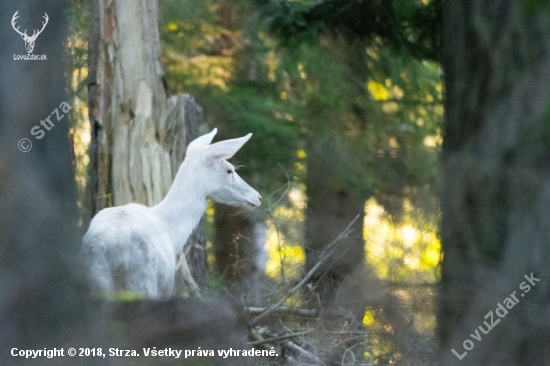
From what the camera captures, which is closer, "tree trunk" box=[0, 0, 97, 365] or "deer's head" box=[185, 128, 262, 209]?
"tree trunk" box=[0, 0, 97, 365]

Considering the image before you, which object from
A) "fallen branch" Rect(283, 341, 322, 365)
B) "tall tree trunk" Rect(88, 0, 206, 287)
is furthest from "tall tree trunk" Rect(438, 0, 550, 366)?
"tall tree trunk" Rect(88, 0, 206, 287)

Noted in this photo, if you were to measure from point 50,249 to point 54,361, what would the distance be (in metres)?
0.36

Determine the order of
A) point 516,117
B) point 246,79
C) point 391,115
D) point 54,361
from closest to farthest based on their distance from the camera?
point 54,361 < point 516,117 < point 391,115 < point 246,79

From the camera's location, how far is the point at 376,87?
10000 millimetres

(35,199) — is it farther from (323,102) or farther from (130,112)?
(323,102)

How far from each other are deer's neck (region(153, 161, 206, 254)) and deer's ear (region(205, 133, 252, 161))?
193 mm

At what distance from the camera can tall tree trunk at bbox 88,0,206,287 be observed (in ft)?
21.0

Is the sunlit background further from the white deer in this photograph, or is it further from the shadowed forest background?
the white deer

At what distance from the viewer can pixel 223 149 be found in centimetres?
480

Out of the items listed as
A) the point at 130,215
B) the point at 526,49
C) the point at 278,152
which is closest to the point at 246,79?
the point at 278,152

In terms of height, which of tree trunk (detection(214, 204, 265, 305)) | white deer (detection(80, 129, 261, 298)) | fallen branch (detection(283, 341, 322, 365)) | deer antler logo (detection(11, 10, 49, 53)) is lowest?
fallen branch (detection(283, 341, 322, 365))

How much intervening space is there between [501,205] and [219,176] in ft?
9.98

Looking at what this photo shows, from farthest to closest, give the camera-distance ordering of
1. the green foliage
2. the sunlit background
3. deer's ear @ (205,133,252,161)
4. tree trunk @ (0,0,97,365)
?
the green foliage → the sunlit background → deer's ear @ (205,133,252,161) → tree trunk @ (0,0,97,365)

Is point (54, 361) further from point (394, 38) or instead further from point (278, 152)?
point (278, 152)
